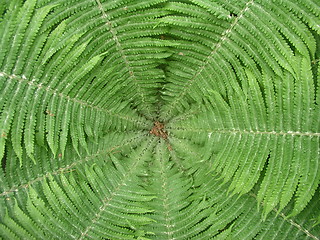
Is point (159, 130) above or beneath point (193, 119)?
beneath

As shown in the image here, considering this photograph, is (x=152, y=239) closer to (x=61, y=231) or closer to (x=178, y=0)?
(x=61, y=231)

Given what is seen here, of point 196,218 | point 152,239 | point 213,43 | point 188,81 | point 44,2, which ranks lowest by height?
point 152,239

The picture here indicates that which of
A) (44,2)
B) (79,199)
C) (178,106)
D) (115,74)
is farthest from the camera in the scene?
(178,106)

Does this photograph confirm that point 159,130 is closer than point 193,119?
No

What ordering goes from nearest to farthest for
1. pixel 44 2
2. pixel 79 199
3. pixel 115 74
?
pixel 44 2 → pixel 79 199 → pixel 115 74

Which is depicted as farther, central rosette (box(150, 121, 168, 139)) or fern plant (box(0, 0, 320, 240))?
central rosette (box(150, 121, 168, 139))

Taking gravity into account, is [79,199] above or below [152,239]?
above

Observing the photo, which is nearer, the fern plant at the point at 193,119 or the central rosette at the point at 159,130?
the fern plant at the point at 193,119

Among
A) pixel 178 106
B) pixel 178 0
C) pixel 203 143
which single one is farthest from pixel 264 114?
pixel 178 0
